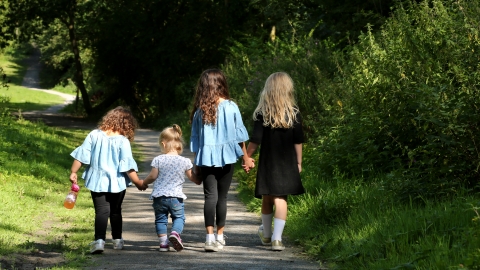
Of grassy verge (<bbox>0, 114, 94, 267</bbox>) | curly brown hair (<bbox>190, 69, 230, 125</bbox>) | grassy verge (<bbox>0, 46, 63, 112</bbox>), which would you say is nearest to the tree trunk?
grassy verge (<bbox>0, 46, 63, 112</bbox>)

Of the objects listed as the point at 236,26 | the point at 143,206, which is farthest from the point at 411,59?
the point at 236,26

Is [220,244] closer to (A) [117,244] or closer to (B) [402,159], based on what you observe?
(A) [117,244]

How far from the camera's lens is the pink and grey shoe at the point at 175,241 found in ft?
26.8

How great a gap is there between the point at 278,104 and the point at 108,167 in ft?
6.13

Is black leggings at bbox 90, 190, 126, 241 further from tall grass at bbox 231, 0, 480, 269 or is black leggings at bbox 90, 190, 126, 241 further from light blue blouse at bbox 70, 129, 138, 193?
tall grass at bbox 231, 0, 480, 269

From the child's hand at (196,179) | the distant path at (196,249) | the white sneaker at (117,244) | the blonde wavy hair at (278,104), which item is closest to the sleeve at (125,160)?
the child's hand at (196,179)

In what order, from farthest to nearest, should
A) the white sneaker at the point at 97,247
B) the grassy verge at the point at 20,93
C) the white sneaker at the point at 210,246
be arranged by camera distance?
1. the grassy verge at the point at 20,93
2. the white sneaker at the point at 210,246
3. the white sneaker at the point at 97,247

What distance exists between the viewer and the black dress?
852 centimetres

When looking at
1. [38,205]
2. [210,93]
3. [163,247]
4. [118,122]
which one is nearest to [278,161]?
[210,93]

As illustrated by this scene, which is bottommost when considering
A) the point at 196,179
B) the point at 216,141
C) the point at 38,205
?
the point at 38,205

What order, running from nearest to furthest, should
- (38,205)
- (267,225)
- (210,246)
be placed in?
(210,246) < (267,225) < (38,205)

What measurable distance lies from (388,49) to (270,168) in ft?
11.3

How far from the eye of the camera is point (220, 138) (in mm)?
8594

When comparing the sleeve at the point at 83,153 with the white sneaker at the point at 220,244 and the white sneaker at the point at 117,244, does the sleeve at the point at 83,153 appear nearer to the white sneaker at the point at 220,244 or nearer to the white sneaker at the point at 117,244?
the white sneaker at the point at 117,244
